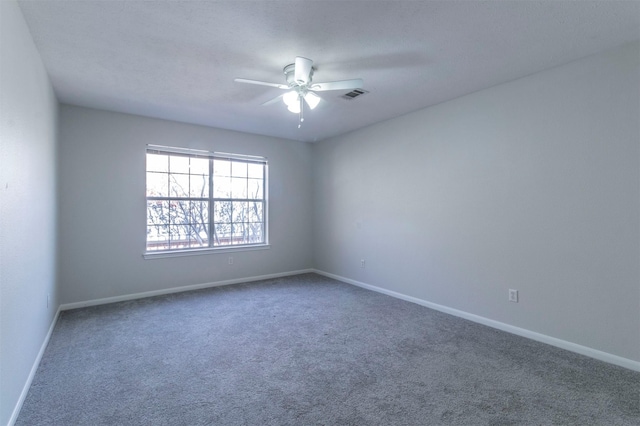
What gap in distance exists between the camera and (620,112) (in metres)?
2.46

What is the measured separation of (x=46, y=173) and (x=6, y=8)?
166 cm

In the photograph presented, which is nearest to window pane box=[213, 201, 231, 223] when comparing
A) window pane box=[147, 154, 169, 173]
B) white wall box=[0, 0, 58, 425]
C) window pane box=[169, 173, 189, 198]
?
window pane box=[169, 173, 189, 198]

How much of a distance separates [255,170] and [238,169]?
0.31m

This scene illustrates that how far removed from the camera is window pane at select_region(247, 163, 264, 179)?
5367 mm

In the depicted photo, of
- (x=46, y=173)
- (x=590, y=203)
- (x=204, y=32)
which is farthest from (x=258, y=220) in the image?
(x=590, y=203)

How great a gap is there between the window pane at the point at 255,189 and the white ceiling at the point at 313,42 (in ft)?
6.32

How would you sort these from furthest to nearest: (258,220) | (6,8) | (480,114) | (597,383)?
(258,220), (480,114), (597,383), (6,8)

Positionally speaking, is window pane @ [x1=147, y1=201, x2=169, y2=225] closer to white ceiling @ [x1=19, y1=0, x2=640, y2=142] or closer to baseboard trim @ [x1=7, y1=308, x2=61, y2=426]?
white ceiling @ [x1=19, y1=0, x2=640, y2=142]

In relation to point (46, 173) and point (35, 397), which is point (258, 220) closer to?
point (46, 173)

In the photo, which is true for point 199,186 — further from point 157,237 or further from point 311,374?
point 311,374

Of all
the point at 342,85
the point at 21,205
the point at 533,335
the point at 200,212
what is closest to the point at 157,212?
the point at 200,212

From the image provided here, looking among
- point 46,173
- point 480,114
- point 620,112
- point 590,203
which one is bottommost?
point 590,203

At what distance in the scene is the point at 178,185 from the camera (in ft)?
15.3

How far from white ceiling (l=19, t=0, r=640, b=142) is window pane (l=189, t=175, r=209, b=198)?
1417 mm
